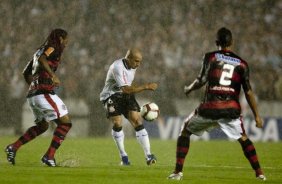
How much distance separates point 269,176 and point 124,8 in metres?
17.7

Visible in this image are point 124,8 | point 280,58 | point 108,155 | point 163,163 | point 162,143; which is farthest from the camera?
point 124,8

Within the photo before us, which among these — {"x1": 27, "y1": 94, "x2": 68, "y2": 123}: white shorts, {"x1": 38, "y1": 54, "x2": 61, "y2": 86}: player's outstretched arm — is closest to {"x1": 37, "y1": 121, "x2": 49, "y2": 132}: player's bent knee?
{"x1": 27, "y1": 94, "x2": 68, "y2": 123}: white shorts

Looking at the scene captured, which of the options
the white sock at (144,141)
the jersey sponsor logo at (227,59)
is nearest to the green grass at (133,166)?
the white sock at (144,141)

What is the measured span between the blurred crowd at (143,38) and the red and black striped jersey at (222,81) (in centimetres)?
1418

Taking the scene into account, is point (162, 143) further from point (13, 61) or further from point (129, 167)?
point (129, 167)

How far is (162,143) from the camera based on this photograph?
73.2 ft

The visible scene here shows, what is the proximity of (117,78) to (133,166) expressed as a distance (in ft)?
5.01

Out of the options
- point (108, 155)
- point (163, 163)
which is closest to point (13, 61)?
point (108, 155)

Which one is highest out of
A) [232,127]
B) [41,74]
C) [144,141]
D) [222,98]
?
[41,74]

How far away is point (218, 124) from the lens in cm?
1095

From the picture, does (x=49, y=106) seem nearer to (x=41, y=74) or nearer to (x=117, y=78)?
(x=41, y=74)

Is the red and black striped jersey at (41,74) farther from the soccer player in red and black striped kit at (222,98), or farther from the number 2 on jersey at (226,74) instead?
the number 2 on jersey at (226,74)

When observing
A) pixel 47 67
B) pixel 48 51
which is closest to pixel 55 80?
pixel 47 67

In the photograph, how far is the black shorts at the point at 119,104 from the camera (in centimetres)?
1416
